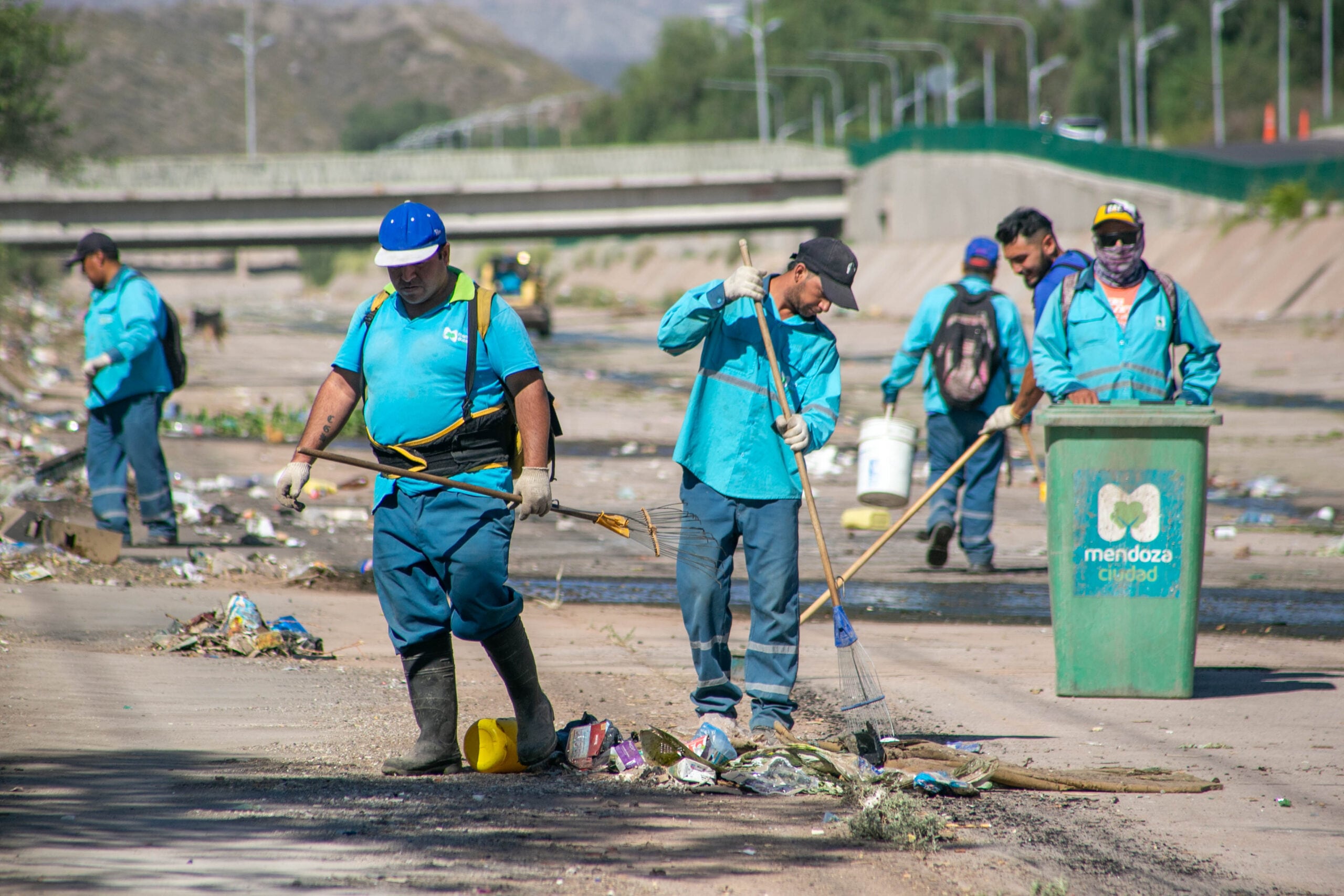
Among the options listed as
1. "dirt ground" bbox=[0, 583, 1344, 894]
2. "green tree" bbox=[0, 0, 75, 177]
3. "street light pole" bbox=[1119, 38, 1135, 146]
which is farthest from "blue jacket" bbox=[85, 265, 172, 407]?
"street light pole" bbox=[1119, 38, 1135, 146]

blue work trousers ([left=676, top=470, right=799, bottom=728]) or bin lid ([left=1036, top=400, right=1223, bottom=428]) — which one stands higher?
bin lid ([left=1036, top=400, right=1223, bottom=428])

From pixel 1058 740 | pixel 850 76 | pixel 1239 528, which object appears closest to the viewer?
pixel 1058 740

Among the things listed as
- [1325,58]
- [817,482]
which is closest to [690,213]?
[1325,58]

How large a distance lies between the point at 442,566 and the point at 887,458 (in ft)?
16.4

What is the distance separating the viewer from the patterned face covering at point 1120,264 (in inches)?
251

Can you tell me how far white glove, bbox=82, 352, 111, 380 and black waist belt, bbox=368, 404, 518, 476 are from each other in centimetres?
488

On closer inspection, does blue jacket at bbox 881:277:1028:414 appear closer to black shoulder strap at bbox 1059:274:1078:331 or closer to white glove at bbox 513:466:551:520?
black shoulder strap at bbox 1059:274:1078:331

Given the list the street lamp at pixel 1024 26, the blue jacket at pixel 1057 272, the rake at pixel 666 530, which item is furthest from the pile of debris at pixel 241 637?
the street lamp at pixel 1024 26

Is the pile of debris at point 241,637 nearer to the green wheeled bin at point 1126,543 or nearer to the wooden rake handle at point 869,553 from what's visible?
the wooden rake handle at point 869,553

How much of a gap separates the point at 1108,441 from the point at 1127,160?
3574cm

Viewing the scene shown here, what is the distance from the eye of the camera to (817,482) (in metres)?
13.5

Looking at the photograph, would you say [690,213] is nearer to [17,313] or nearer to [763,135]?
[763,135]

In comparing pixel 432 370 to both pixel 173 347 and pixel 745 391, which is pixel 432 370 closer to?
pixel 745 391

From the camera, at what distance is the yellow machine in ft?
124
